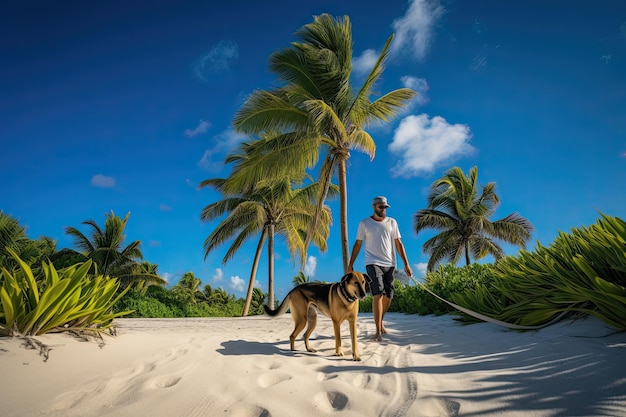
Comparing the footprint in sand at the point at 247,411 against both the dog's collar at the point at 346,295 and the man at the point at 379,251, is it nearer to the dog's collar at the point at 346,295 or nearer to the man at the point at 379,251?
the dog's collar at the point at 346,295

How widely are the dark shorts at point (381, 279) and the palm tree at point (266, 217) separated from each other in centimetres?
1362

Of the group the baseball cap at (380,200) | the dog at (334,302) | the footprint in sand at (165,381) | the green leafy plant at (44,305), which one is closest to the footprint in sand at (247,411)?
the footprint in sand at (165,381)

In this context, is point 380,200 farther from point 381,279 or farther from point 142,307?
point 142,307

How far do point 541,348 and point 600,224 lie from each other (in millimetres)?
2335

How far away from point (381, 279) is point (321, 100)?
7425mm

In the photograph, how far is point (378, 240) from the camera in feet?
15.1

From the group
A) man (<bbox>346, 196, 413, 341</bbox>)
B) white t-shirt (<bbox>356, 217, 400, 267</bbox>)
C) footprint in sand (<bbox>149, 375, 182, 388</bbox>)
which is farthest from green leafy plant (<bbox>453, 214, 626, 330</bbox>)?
footprint in sand (<bbox>149, 375, 182, 388</bbox>)

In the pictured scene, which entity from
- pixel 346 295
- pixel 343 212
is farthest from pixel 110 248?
pixel 346 295

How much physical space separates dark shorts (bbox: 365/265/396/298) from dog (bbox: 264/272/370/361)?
115cm

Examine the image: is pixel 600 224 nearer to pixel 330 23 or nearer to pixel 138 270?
pixel 330 23

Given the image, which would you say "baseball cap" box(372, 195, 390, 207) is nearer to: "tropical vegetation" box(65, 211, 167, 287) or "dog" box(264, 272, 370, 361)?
"dog" box(264, 272, 370, 361)

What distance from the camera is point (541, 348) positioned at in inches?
118

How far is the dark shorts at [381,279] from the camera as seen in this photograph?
4.52m

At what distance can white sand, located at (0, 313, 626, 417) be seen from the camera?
78.2 inches
